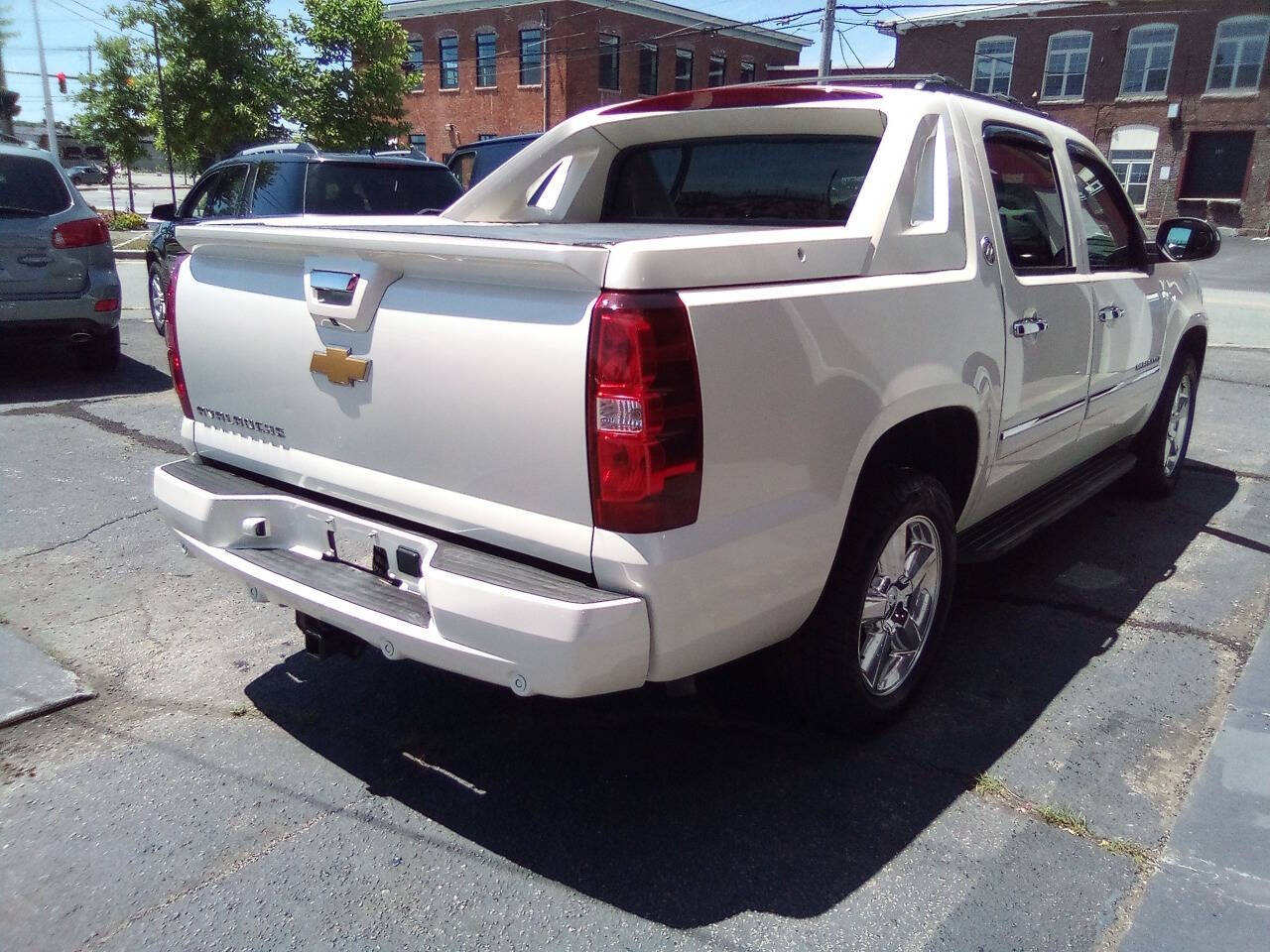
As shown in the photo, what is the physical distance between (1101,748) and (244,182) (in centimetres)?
774

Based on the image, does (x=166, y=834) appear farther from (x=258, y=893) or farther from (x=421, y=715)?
(x=421, y=715)

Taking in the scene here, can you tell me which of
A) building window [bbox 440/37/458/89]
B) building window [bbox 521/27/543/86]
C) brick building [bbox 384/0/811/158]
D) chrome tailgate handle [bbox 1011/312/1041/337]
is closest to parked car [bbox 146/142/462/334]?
chrome tailgate handle [bbox 1011/312/1041/337]

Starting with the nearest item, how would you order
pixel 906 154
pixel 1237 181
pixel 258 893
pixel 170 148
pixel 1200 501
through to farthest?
pixel 258 893, pixel 906 154, pixel 1200 501, pixel 170 148, pixel 1237 181

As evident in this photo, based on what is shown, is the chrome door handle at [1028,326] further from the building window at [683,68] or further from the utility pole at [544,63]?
the building window at [683,68]

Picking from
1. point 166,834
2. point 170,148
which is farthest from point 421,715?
point 170,148

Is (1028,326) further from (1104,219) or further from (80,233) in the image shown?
(80,233)

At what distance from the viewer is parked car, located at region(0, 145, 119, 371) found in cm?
751

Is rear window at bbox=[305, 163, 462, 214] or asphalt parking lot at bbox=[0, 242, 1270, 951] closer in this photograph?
asphalt parking lot at bbox=[0, 242, 1270, 951]

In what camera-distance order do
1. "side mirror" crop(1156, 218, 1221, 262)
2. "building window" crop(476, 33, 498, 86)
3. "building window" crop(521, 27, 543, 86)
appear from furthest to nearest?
"building window" crop(476, 33, 498, 86), "building window" crop(521, 27, 543, 86), "side mirror" crop(1156, 218, 1221, 262)

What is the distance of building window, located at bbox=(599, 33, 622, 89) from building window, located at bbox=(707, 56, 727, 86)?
18.0 ft

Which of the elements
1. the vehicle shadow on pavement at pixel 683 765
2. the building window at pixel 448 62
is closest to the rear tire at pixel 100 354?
the vehicle shadow on pavement at pixel 683 765

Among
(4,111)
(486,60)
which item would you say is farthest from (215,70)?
(486,60)

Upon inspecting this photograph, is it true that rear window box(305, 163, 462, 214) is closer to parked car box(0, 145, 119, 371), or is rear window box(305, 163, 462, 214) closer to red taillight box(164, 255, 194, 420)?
parked car box(0, 145, 119, 371)

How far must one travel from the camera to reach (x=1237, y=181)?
3416 centimetres
